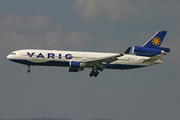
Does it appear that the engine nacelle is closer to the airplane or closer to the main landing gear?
the airplane

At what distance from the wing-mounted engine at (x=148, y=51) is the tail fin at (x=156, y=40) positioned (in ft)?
6.48

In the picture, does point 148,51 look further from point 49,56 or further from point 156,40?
point 49,56

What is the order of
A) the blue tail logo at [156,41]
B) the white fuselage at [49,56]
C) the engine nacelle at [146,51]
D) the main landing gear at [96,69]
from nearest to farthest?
the white fuselage at [49,56] → the main landing gear at [96,69] → the engine nacelle at [146,51] → the blue tail logo at [156,41]

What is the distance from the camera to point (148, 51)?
7769 centimetres

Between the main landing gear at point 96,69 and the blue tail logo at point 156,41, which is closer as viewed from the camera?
the main landing gear at point 96,69

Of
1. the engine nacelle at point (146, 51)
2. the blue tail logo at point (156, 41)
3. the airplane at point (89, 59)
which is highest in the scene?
the blue tail logo at point (156, 41)

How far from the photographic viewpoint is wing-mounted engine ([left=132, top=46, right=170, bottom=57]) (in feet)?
248

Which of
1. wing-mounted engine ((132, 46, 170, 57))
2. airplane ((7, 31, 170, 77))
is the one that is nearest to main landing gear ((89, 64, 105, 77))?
airplane ((7, 31, 170, 77))

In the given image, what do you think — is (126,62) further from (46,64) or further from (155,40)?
(46,64)

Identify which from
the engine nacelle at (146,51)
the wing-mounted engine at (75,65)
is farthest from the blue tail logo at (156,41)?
the wing-mounted engine at (75,65)

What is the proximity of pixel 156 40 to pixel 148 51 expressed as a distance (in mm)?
5621

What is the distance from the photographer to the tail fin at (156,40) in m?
80.9

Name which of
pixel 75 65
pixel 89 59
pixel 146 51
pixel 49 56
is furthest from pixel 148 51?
pixel 49 56

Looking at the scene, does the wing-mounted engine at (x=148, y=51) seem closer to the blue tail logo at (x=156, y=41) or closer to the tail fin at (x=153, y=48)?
the tail fin at (x=153, y=48)
